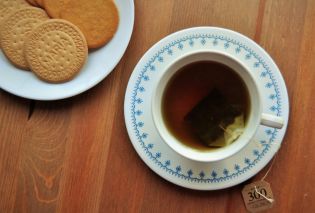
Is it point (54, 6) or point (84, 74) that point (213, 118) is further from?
point (54, 6)

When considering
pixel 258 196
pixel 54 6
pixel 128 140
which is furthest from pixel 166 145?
pixel 54 6

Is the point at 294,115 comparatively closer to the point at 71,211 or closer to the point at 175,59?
the point at 175,59

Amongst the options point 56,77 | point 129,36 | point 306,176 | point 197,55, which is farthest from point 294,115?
point 56,77

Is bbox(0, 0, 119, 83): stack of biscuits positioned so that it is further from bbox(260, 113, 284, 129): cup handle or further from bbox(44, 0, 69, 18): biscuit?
bbox(260, 113, 284, 129): cup handle

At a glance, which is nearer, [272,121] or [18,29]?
[272,121]

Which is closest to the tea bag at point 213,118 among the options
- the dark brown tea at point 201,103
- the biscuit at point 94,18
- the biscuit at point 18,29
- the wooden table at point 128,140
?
the dark brown tea at point 201,103

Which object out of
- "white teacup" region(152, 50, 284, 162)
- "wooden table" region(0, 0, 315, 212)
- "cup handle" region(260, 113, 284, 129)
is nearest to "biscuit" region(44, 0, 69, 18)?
"wooden table" region(0, 0, 315, 212)
